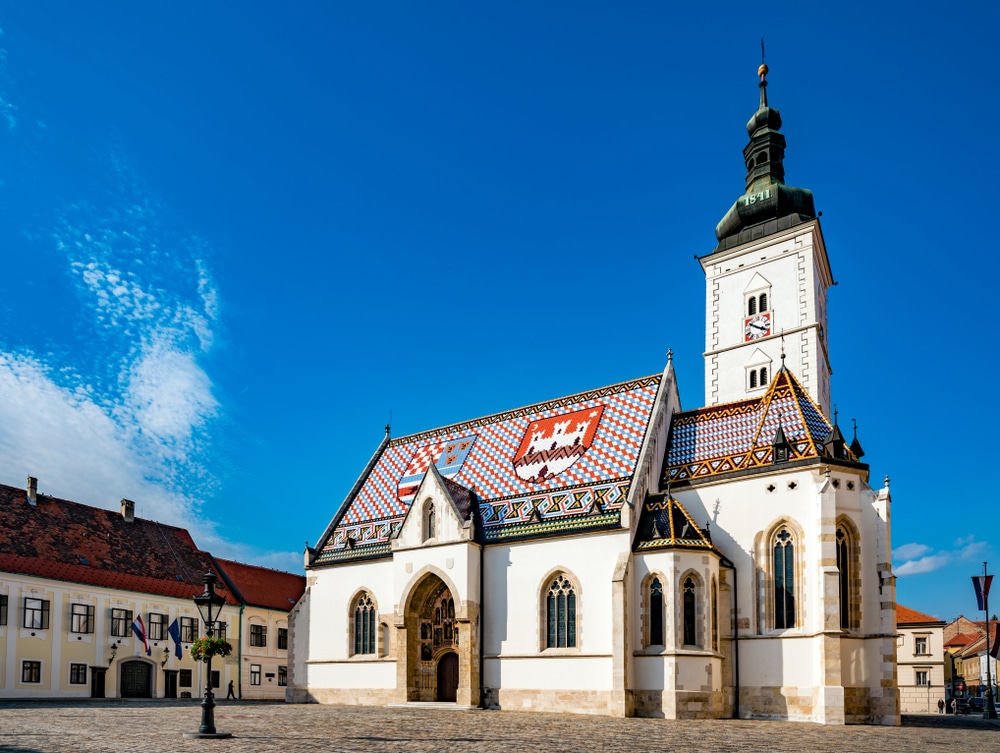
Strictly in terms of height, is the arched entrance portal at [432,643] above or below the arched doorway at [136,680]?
above

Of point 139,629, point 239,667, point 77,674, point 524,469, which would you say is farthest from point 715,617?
point 239,667

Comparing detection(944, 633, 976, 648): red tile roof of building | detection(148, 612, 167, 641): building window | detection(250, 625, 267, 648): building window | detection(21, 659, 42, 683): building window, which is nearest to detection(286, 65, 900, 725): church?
detection(148, 612, 167, 641): building window

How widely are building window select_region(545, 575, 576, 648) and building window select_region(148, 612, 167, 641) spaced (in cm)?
2108

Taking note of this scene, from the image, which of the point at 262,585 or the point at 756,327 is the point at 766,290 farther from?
the point at 262,585

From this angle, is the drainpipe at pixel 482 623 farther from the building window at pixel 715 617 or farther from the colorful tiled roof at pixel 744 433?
the building window at pixel 715 617

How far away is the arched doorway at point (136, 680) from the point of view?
38906mm

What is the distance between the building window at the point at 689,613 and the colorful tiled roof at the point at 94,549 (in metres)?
25.9

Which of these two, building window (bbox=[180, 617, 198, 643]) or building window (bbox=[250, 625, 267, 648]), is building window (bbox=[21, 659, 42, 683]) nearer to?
building window (bbox=[180, 617, 198, 643])

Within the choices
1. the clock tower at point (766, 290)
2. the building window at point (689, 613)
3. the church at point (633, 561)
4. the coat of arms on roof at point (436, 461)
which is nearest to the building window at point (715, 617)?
the church at point (633, 561)

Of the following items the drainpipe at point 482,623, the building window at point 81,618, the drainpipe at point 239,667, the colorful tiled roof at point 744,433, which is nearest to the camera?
the colorful tiled roof at point 744,433

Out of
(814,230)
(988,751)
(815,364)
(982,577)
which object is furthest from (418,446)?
(988,751)

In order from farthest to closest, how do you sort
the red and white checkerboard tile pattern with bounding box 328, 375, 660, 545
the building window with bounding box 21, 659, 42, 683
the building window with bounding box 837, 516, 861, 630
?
the building window with bounding box 21, 659, 42, 683 < the red and white checkerboard tile pattern with bounding box 328, 375, 660, 545 < the building window with bounding box 837, 516, 861, 630

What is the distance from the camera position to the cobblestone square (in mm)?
15367

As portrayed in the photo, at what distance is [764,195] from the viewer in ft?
136
